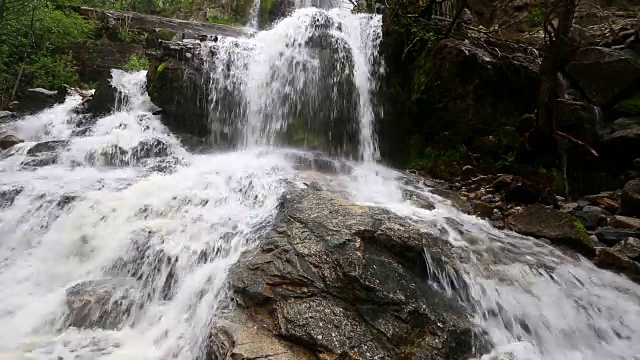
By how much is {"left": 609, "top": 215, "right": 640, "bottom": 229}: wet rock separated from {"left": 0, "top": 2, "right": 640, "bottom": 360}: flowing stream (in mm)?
1216

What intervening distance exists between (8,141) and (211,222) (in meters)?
5.91

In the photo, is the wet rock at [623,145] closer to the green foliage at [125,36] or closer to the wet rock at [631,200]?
the wet rock at [631,200]

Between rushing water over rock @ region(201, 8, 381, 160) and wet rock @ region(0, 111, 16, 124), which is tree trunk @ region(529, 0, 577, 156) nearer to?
rushing water over rock @ region(201, 8, 381, 160)

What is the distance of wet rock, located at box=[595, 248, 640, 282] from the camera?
14.7 ft

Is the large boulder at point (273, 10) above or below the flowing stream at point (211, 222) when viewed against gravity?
above

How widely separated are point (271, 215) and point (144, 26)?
1270 cm

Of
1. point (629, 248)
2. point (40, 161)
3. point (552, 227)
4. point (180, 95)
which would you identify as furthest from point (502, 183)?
point (40, 161)

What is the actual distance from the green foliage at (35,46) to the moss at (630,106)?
13569mm

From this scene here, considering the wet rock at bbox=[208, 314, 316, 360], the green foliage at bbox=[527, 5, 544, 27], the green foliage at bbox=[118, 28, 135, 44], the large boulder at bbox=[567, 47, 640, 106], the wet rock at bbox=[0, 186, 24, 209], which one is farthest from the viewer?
the green foliage at bbox=[118, 28, 135, 44]

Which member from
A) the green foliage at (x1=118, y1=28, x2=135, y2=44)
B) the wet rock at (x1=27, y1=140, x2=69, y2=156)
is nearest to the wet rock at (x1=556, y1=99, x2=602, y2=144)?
the wet rock at (x1=27, y1=140, x2=69, y2=156)

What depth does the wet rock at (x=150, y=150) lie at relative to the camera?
7.68 m

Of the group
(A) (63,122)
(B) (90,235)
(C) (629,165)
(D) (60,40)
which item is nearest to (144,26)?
(D) (60,40)

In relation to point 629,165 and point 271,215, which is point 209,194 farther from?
point 629,165

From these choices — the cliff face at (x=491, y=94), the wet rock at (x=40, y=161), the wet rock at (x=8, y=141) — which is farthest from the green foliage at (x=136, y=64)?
the cliff face at (x=491, y=94)
